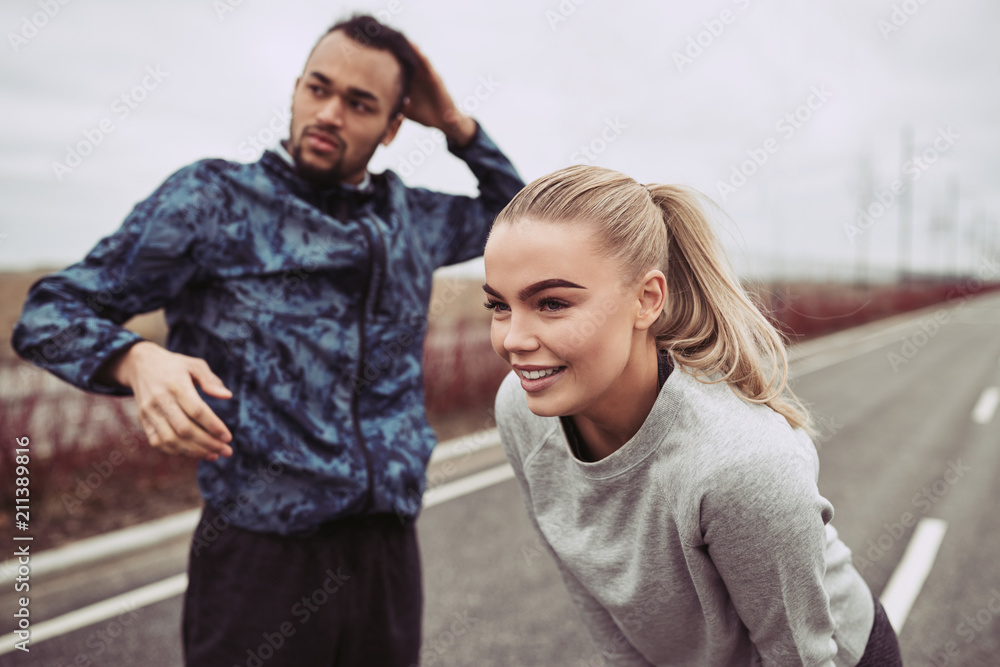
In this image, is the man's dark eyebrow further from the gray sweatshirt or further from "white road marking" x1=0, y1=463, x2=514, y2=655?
"white road marking" x1=0, y1=463, x2=514, y2=655

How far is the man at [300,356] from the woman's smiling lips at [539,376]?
0.62 metres

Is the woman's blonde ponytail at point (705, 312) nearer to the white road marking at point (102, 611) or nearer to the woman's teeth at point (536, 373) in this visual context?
the woman's teeth at point (536, 373)

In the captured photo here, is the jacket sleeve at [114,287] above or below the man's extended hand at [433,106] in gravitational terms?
below

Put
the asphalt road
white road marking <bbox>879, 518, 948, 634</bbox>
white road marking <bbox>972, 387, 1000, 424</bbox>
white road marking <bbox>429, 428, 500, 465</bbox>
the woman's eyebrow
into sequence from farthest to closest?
white road marking <bbox>972, 387, 1000, 424</bbox> → white road marking <bbox>429, 428, 500, 465</bbox> → white road marking <bbox>879, 518, 948, 634</bbox> → the asphalt road → the woman's eyebrow

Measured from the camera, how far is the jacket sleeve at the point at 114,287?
4.81ft

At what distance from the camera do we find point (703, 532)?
138cm

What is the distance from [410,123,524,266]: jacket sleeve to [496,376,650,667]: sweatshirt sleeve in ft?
1.94

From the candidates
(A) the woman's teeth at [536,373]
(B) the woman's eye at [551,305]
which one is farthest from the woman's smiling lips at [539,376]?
(B) the woman's eye at [551,305]

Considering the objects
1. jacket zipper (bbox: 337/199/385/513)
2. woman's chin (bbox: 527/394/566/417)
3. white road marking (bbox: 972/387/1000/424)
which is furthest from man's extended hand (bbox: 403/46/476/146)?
white road marking (bbox: 972/387/1000/424)

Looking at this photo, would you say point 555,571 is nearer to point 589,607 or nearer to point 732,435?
point 589,607

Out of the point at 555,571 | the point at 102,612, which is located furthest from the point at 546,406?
the point at 102,612

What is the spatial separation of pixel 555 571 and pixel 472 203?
104 inches

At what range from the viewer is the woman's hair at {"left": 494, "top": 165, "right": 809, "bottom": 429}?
1361 mm

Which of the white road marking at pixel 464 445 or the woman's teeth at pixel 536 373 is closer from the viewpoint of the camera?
the woman's teeth at pixel 536 373
